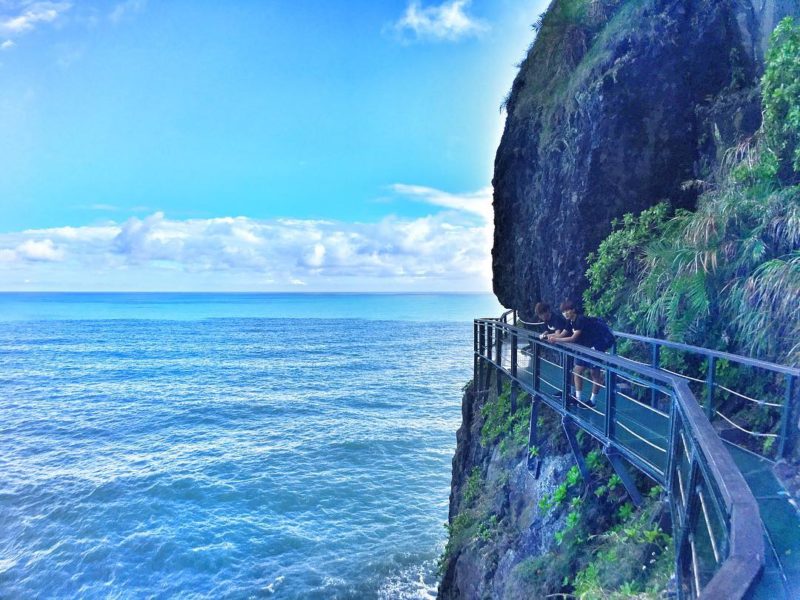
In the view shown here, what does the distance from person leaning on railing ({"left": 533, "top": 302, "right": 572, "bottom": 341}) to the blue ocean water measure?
356 inches

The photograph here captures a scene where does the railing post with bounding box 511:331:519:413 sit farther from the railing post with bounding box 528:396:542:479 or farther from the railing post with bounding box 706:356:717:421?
the railing post with bounding box 706:356:717:421

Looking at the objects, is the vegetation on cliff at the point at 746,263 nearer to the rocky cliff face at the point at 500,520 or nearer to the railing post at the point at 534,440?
the railing post at the point at 534,440

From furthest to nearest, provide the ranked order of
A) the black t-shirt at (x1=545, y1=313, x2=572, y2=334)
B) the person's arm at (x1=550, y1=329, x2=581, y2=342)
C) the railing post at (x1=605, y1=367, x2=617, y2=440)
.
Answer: the black t-shirt at (x1=545, y1=313, x2=572, y2=334)
the person's arm at (x1=550, y1=329, x2=581, y2=342)
the railing post at (x1=605, y1=367, x2=617, y2=440)

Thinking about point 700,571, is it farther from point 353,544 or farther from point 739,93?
point 353,544

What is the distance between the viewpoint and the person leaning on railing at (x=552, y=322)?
780 centimetres

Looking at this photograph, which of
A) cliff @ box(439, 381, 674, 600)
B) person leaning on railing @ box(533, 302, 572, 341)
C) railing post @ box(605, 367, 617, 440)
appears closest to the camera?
cliff @ box(439, 381, 674, 600)

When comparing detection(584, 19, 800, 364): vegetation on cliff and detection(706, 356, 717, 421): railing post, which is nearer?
detection(706, 356, 717, 421): railing post

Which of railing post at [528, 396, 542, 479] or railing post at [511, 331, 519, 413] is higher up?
railing post at [511, 331, 519, 413]

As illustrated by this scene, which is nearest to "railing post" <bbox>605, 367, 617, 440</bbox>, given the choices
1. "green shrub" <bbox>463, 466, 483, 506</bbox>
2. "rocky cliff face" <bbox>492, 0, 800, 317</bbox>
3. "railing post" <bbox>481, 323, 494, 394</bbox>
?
"green shrub" <bbox>463, 466, 483, 506</bbox>

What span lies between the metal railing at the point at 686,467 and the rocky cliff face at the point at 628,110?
12.7ft

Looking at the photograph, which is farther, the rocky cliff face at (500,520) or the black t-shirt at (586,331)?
the black t-shirt at (586,331)

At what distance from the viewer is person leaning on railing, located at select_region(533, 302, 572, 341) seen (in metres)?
7.80

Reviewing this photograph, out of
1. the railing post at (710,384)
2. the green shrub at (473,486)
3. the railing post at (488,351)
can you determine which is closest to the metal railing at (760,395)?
the railing post at (710,384)

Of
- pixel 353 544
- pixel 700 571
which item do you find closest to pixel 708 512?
pixel 700 571
